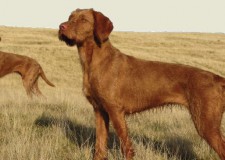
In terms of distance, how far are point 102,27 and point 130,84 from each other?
0.71 metres

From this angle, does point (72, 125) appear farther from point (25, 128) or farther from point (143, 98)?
point (143, 98)

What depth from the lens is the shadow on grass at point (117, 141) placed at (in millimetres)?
5137

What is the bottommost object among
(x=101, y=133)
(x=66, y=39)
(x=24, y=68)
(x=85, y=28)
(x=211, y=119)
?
(x=24, y=68)

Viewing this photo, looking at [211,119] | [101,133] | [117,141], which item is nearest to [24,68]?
[117,141]

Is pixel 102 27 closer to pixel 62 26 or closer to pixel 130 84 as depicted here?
pixel 62 26

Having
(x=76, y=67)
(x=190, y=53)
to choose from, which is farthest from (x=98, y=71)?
(x=190, y=53)

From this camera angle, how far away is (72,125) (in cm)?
656

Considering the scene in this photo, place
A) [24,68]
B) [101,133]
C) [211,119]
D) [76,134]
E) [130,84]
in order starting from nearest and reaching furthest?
[211,119] < [130,84] < [101,133] < [76,134] < [24,68]

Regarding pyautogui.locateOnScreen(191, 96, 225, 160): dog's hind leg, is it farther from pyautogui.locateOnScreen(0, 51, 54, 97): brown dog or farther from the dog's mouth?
pyautogui.locateOnScreen(0, 51, 54, 97): brown dog

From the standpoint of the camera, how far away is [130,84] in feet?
14.9

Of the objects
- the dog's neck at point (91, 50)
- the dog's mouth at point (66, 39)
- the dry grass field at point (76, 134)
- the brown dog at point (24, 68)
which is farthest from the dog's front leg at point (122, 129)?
the brown dog at point (24, 68)

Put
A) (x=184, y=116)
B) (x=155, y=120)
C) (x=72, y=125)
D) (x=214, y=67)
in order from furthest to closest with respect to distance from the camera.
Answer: (x=214, y=67), (x=184, y=116), (x=155, y=120), (x=72, y=125)

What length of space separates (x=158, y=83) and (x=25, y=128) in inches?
93.2

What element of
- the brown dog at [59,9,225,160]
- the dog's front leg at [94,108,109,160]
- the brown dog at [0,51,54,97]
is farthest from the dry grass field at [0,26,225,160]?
the brown dog at [0,51,54,97]
